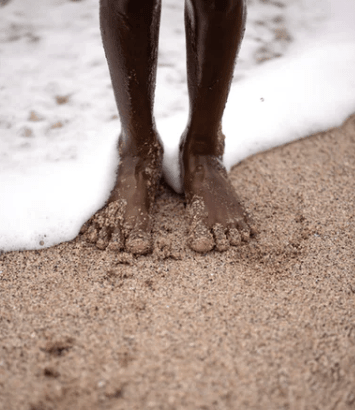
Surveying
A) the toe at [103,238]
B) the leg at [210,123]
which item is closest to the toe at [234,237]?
the leg at [210,123]

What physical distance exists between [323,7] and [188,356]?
298 centimetres

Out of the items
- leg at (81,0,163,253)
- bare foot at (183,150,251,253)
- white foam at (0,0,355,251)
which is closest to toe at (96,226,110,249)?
leg at (81,0,163,253)

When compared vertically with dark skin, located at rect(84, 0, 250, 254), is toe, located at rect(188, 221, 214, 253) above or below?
Result: below

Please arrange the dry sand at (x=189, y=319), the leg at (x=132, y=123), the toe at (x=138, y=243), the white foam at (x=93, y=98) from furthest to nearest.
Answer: the white foam at (x=93, y=98)
the toe at (x=138, y=243)
the leg at (x=132, y=123)
the dry sand at (x=189, y=319)

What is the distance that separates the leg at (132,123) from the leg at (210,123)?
123mm

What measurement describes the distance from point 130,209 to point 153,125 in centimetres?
32

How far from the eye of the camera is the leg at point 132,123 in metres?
1.02

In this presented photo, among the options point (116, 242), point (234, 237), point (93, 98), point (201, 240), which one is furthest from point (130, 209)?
point (93, 98)

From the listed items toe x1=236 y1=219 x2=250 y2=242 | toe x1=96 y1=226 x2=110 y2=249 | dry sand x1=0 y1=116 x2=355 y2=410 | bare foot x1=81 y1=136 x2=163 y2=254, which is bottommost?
dry sand x1=0 y1=116 x2=355 y2=410

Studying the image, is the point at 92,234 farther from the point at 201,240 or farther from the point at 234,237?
the point at 234,237

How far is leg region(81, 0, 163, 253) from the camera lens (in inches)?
40.1

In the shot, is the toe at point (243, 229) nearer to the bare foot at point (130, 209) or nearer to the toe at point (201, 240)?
the toe at point (201, 240)

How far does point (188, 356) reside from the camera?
2.93ft

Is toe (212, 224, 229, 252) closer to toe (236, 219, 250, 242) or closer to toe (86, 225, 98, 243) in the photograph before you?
toe (236, 219, 250, 242)
